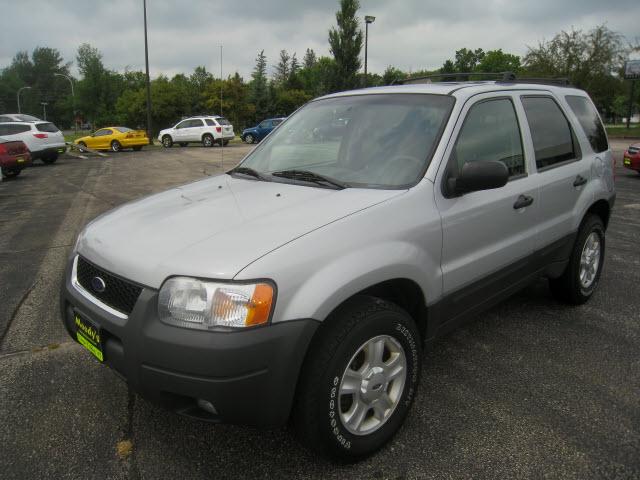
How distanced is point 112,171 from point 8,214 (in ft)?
25.5

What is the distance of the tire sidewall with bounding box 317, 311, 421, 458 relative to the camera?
2.17 meters

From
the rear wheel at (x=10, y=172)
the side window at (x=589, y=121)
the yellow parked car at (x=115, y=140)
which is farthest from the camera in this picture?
the yellow parked car at (x=115, y=140)

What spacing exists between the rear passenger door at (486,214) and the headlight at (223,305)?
1167 mm

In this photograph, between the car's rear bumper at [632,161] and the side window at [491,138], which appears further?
the car's rear bumper at [632,161]

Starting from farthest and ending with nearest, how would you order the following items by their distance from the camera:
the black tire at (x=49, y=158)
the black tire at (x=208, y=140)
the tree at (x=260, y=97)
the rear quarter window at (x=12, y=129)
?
the tree at (x=260, y=97)
the black tire at (x=208, y=140)
the black tire at (x=49, y=158)
the rear quarter window at (x=12, y=129)

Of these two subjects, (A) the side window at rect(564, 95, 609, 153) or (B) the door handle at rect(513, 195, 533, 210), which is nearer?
(B) the door handle at rect(513, 195, 533, 210)

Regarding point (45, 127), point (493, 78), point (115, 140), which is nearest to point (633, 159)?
point (493, 78)

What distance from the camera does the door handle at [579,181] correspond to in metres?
3.94

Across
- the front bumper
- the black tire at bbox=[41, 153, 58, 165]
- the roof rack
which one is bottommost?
the black tire at bbox=[41, 153, 58, 165]

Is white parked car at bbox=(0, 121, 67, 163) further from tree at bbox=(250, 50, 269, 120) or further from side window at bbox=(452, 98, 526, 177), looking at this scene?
tree at bbox=(250, 50, 269, 120)

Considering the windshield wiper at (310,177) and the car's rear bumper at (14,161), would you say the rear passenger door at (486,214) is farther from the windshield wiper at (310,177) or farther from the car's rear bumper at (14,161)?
the car's rear bumper at (14,161)

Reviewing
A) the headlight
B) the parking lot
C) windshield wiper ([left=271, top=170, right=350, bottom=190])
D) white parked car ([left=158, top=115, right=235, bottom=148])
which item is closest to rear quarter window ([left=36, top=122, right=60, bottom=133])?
white parked car ([left=158, top=115, right=235, bottom=148])

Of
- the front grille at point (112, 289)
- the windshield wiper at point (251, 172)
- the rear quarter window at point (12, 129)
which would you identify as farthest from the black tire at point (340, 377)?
the rear quarter window at point (12, 129)

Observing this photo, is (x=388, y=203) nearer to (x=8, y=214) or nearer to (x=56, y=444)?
(x=56, y=444)
